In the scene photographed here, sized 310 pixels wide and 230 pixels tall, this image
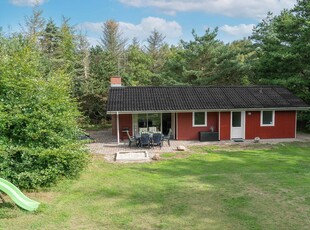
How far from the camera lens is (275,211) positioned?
21.4ft

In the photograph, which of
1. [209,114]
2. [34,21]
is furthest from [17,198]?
[34,21]

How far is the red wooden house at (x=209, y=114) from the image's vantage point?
1773cm

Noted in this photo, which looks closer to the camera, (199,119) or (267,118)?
(199,119)

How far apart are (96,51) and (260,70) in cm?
1876

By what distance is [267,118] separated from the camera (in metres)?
18.4

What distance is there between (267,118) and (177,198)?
42.2 feet

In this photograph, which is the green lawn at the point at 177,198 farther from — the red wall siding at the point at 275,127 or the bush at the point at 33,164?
the red wall siding at the point at 275,127

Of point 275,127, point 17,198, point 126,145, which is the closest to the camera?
point 17,198

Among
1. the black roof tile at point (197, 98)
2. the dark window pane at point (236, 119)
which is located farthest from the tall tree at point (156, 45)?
the dark window pane at point (236, 119)

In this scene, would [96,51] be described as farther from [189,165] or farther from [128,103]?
[189,165]

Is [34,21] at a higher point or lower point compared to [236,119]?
higher

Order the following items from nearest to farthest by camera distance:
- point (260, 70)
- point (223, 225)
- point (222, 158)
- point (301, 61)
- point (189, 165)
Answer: point (223, 225), point (189, 165), point (222, 158), point (301, 61), point (260, 70)

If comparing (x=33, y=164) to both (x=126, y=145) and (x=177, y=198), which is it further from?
(x=126, y=145)

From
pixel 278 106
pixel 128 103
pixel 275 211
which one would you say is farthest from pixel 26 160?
pixel 278 106
